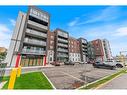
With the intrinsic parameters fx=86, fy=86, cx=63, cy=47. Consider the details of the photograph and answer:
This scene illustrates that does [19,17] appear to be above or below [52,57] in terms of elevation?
above

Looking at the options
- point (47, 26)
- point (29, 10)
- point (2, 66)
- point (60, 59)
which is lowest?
point (2, 66)

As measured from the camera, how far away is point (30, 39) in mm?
27297

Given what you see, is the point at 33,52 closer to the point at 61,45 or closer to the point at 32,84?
the point at 61,45

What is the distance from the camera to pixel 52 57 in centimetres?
4178

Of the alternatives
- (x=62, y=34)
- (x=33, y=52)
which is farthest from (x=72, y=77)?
(x=62, y=34)

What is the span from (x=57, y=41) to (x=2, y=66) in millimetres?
35027

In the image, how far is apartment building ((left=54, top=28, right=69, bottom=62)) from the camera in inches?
1685

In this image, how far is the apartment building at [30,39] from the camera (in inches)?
975

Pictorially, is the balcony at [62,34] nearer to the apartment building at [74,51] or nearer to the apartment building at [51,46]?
the apartment building at [51,46]

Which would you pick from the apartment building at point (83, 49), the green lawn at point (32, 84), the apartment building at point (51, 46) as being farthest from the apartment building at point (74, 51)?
the green lawn at point (32, 84)

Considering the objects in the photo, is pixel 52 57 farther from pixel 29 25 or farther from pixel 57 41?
pixel 29 25

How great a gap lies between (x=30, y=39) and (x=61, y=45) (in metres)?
20.3

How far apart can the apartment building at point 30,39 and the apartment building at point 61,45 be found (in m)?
11.5
